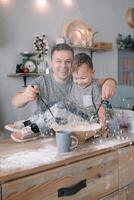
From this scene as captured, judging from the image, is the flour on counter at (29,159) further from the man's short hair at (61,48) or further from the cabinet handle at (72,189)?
the man's short hair at (61,48)

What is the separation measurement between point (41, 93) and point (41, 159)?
45cm

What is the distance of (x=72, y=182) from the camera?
115cm

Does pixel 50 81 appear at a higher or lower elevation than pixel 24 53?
lower

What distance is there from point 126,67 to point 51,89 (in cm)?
92

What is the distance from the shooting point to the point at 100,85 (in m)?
1.60

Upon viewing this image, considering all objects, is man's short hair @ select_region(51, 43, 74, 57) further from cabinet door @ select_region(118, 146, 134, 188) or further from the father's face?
cabinet door @ select_region(118, 146, 134, 188)

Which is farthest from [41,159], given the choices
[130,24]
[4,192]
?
[130,24]

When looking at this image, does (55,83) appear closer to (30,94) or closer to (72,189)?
(30,94)

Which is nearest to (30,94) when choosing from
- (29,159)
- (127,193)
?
(29,159)

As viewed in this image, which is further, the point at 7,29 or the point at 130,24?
the point at 130,24

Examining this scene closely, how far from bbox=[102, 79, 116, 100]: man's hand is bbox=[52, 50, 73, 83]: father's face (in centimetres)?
23

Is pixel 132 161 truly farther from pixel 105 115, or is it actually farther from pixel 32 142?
pixel 32 142

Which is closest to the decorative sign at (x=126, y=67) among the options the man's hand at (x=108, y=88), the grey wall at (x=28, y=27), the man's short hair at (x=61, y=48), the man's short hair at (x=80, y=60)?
the grey wall at (x=28, y=27)

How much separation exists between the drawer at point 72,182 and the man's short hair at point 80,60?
1.58 feet
